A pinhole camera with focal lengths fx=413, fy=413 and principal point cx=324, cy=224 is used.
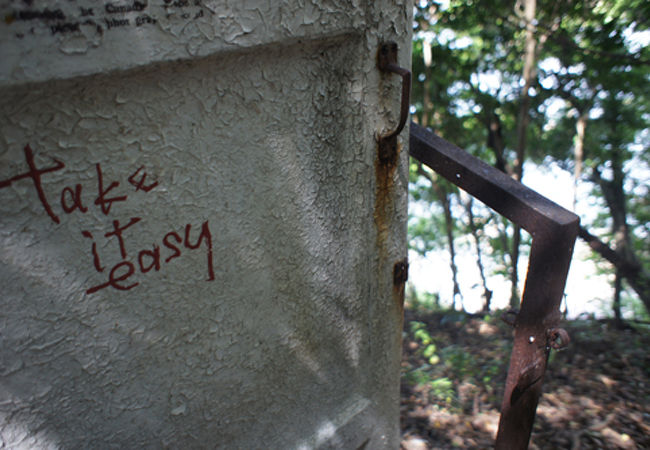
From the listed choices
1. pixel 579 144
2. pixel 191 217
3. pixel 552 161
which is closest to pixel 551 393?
pixel 191 217

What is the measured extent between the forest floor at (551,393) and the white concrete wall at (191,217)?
1.78 m

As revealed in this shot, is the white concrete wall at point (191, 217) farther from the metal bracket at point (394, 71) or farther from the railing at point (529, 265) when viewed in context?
the railing at point (529, 265)

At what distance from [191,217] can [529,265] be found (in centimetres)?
115

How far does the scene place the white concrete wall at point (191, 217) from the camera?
86 centimetres

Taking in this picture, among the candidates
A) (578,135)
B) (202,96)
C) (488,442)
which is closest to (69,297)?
(202,96)

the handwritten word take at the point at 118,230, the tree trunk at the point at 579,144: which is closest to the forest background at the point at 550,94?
the tree trunk at the point at 579,144

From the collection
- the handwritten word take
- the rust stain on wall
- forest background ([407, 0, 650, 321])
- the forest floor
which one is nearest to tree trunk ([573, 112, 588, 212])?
forest background ([407, 0, 650, 321])

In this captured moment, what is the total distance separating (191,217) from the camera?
1105mm

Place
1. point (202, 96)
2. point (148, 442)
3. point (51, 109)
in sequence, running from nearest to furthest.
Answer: point (51, 109) < point (202, 96) < point (148, 442)

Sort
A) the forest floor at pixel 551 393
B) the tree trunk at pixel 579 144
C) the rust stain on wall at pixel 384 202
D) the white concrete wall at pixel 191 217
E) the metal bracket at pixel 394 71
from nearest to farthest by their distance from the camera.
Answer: the white concrete wall at pixel 191 217
the metal bracket at pixel 394 71
the rust stain on wall at pixel 384 202
the forest floor at pixel 551 393
the tree trunk at pixel 579 144

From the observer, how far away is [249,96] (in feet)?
3.73

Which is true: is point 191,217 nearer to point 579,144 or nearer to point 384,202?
point 384,202

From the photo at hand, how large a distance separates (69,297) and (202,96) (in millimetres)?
573

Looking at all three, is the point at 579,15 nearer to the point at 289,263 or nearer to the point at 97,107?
the point at 289,263
